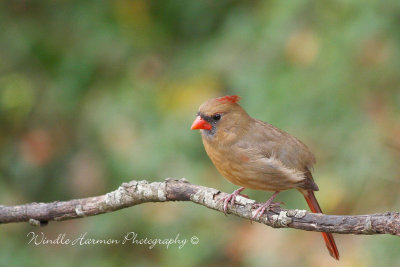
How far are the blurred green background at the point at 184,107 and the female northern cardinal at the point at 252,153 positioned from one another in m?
0.74

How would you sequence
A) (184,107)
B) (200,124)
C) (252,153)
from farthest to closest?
(184,107) < (200,124) < (252,153)

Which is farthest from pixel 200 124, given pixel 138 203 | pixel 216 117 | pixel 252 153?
pixel 138 203

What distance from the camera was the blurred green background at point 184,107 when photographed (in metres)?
4.70

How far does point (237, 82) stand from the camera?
5.11 m

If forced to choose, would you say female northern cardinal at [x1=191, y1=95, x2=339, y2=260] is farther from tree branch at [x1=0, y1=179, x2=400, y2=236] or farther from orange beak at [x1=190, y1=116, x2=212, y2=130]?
tree branch at [x1=0, y1=179, x2=400, y2=236]

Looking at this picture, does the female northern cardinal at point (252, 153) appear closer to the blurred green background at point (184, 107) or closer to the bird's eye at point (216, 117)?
the bird's eye at point (216, 117)

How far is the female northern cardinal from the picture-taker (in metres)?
3.68

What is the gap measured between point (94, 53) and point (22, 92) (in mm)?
761

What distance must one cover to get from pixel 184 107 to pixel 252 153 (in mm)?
1590

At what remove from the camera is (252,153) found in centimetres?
375

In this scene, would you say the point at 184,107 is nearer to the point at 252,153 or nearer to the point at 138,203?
the point at 252,153

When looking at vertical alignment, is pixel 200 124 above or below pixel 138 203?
above

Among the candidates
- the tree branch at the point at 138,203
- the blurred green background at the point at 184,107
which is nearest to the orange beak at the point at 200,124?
Answer: the tree branch at the point at 138,203

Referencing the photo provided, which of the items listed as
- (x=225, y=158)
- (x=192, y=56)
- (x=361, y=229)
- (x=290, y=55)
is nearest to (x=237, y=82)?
(x=290, y=55)
